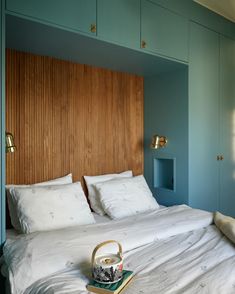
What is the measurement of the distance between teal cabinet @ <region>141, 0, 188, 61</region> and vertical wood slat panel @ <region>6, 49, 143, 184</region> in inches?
22.6

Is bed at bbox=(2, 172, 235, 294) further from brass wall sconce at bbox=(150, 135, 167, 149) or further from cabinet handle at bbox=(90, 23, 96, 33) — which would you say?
cabinet handle at bbox=(90, 23, 96, 33)

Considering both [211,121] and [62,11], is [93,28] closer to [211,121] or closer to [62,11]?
[62,11]

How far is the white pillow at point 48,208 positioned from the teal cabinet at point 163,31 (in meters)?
1.30

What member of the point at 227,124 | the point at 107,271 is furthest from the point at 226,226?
the point at 227,124

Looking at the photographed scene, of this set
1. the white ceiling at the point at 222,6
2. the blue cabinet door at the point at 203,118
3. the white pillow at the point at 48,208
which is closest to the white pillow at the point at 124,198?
the white pillow at the point at 48,208

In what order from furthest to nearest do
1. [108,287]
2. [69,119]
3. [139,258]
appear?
[69,119], [139,258], [108,287]

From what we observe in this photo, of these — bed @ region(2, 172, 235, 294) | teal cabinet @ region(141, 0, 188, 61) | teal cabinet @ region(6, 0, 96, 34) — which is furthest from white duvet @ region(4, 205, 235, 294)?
teal cabinet @ region(141, 0, 188, 61)

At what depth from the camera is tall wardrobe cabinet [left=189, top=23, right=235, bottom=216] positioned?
263 centimetres

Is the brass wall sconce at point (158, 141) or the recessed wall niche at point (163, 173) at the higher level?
the brass wall sconce at point (158, 141)

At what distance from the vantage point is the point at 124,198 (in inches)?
89.4

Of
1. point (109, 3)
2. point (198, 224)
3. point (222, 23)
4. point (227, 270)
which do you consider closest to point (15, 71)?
point (109, 3)

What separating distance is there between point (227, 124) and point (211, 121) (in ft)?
1.03

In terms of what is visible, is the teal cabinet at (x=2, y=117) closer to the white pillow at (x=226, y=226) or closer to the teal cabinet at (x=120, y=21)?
the teal cabinet at (x=120, y=21)

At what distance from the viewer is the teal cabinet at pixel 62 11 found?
5.26 feet
